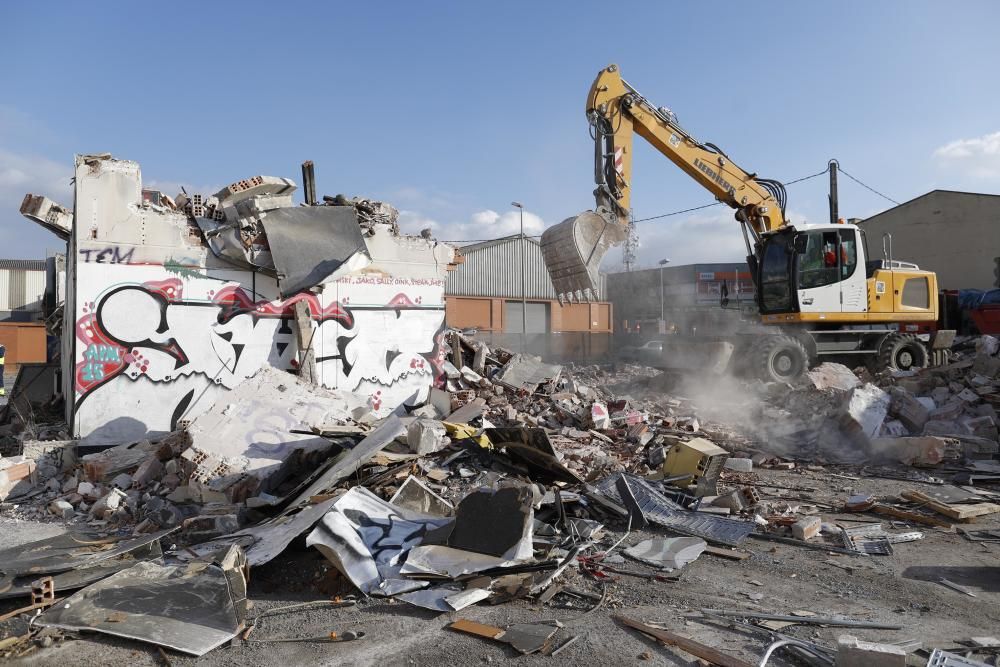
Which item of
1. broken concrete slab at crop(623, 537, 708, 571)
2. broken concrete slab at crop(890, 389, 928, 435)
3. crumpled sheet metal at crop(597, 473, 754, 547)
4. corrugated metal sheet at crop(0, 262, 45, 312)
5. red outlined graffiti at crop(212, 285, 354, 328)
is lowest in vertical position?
broken concrete slab at crop(623, 537, 708, 571)

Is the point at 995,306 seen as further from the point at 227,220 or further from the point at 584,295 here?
the point at 227,220

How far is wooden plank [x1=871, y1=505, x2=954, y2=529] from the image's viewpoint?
20.4 ft

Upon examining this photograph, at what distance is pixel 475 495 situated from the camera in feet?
16.6

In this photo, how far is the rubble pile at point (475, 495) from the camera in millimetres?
4414

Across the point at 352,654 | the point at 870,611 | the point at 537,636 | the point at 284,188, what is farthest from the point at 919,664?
the point at 284,188

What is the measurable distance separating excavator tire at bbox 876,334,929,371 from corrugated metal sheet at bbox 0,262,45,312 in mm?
40242

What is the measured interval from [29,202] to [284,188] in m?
3.73

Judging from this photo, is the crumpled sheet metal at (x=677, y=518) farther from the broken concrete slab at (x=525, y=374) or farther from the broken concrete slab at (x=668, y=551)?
the broken concrete slab at (x=525, y=374)

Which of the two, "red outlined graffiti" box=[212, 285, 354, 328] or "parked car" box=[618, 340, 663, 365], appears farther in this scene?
"parked car" box=[618, 340, 663, 365]

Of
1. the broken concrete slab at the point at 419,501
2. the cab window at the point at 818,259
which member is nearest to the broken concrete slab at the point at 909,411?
the cab window at the point at 818,259

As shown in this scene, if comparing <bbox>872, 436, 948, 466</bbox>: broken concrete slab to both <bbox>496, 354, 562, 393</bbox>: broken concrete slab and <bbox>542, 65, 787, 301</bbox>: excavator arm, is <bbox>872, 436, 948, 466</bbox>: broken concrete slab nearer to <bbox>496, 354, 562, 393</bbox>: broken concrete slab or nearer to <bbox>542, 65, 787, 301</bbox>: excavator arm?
<bbox>542, 65, 787, 301</bbox>: excavator arm

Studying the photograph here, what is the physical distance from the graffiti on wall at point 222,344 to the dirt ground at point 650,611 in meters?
4.95

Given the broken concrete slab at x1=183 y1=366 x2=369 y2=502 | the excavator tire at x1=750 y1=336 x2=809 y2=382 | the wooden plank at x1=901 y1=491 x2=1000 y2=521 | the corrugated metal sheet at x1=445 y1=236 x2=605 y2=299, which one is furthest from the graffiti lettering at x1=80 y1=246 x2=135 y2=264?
the corrugated metal sheet at x1=445 y1=236 x2=605 y2=299

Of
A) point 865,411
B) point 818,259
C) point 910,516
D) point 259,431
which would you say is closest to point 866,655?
point 910,516
